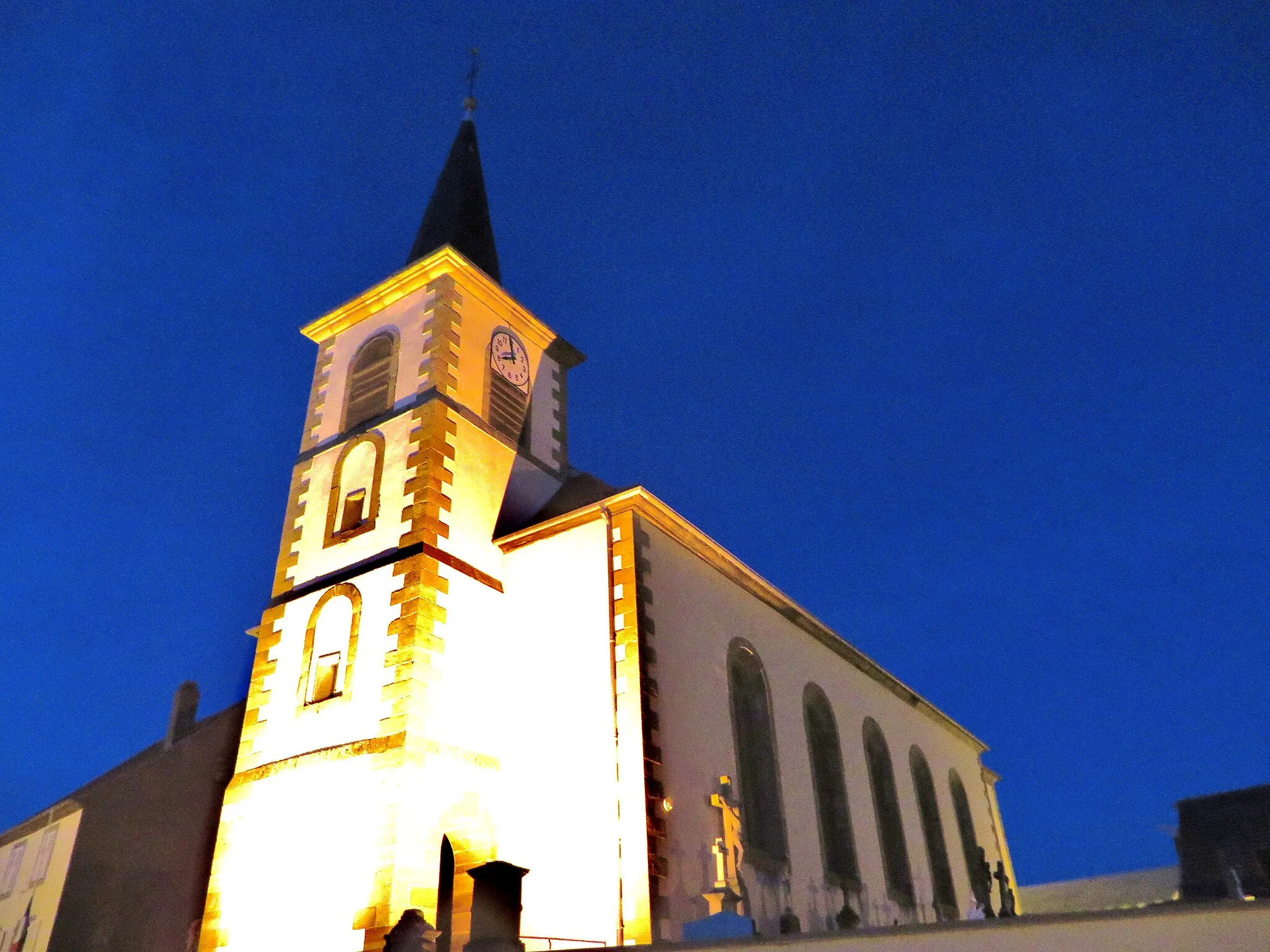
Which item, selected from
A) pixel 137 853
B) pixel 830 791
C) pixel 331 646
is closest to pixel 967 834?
pixel 830 791

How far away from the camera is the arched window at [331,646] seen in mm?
13594

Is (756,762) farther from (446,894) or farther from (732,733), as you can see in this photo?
(446,894)

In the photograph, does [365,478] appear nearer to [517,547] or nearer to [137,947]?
[517,547]

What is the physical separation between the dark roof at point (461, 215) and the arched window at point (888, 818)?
11.4m

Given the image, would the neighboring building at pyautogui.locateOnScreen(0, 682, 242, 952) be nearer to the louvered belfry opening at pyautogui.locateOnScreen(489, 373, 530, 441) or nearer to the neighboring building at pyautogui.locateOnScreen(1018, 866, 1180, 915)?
the louvered belfry opening at pyautogui.locateOnScreen(489, 373, 530, 441)

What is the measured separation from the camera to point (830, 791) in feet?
55.7

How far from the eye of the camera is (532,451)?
1745 centimetres

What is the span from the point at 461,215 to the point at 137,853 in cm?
1353

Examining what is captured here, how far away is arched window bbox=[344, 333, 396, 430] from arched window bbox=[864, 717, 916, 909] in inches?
422

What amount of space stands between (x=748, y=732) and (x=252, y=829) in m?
6.77

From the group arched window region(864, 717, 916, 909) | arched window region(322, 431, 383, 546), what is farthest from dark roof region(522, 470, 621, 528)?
arched window region(864, 717, 916, 909)

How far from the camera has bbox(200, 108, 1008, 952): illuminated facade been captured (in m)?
11.9

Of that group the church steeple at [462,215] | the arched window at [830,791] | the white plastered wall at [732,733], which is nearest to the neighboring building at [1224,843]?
the white plastered wall at [732,733]

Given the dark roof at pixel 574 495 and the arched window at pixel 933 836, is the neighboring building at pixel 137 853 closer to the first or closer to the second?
the dark roof at pixel 574 495
